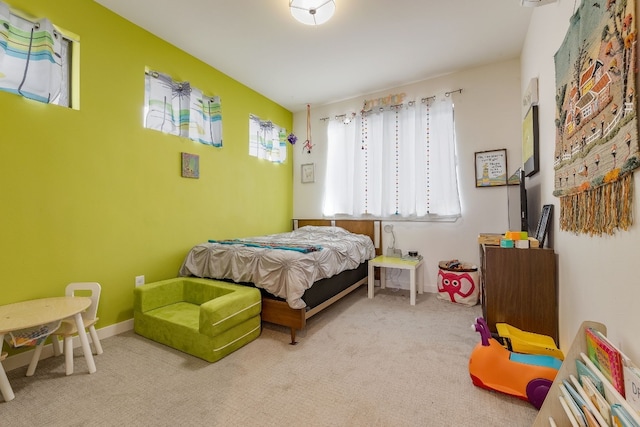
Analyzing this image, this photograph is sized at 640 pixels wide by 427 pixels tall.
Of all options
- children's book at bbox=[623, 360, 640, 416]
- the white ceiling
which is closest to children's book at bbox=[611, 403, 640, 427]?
children's book at bbox=[623, 360, 640, 416]

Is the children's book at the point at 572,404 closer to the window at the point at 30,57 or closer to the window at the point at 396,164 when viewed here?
the window at the point at 396,164

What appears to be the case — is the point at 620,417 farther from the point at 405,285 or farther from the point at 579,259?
the point at 405,285

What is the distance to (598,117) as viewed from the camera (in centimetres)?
119

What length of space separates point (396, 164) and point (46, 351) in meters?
4.02

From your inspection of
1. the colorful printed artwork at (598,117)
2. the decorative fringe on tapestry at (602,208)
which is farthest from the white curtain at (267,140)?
the decorative fringe on tapestry at (602,208)

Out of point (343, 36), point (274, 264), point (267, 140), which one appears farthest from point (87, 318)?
point (343, 36)

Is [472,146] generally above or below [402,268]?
above

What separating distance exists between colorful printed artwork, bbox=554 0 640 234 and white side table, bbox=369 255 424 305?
Answer: 1.73m

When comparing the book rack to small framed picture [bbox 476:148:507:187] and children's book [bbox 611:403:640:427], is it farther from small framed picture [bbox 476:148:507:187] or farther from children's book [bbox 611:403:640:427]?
small framed picture [bbox 476:148:507:187]

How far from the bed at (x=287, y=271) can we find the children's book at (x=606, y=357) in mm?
1690

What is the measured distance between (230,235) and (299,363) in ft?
7.02

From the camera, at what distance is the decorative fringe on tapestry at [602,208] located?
1.02 meters

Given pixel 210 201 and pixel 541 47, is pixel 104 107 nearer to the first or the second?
pixel 210 201

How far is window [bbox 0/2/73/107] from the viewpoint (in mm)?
1930
